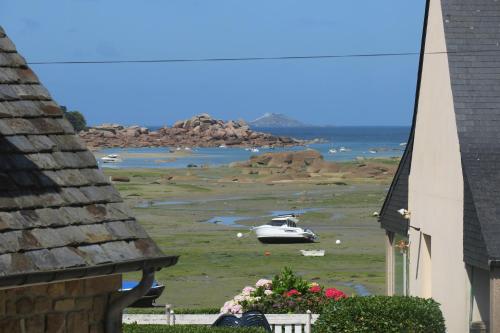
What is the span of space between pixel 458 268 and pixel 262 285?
4171 millimetres

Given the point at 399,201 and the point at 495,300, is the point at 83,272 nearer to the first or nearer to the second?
the point at 495,300

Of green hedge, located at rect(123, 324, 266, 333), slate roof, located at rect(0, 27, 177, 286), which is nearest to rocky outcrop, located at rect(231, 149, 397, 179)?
green hedge, located at rect(123, 324, 266, 333)

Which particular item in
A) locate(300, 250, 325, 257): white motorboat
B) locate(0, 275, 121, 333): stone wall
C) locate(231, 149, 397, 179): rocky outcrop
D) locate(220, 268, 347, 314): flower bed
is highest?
locate(231, 149, 397, 179): rocky outcrop

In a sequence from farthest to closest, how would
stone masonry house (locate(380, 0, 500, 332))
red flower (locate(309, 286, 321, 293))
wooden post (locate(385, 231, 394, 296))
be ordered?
wooden post (locate(385, 231, 394, 296)) → red flower (locate(309, 286, 321, 293)) → stone masonry house (locate(380, 0, 500, 332))

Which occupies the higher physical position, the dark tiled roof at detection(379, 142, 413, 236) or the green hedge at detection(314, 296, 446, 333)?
the dark tiled roof at detection(379, 142, 413, 236)

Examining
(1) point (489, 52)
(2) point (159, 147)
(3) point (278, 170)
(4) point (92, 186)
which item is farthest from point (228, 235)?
(2) point (159, 147)

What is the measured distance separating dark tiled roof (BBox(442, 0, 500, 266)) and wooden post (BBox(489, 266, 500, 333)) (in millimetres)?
211

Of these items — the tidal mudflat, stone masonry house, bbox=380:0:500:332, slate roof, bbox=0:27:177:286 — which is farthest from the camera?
the tidal mudflat

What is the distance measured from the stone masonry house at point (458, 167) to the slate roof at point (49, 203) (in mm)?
8177

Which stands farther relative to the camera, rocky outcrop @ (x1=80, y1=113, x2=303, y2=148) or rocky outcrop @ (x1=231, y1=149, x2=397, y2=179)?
rocky outcrop @ (x1=80, y1=113, x2=303, y2=148)

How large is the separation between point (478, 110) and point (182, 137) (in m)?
175

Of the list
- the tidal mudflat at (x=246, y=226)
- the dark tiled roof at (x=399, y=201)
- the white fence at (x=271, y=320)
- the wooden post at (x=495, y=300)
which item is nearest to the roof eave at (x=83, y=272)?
the wooden post at (x=495, y=300)

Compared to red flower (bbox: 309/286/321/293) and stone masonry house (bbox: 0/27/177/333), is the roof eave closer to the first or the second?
stone masonry house (bbox: 0/27/177/333)

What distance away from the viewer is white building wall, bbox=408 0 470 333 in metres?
16.8
